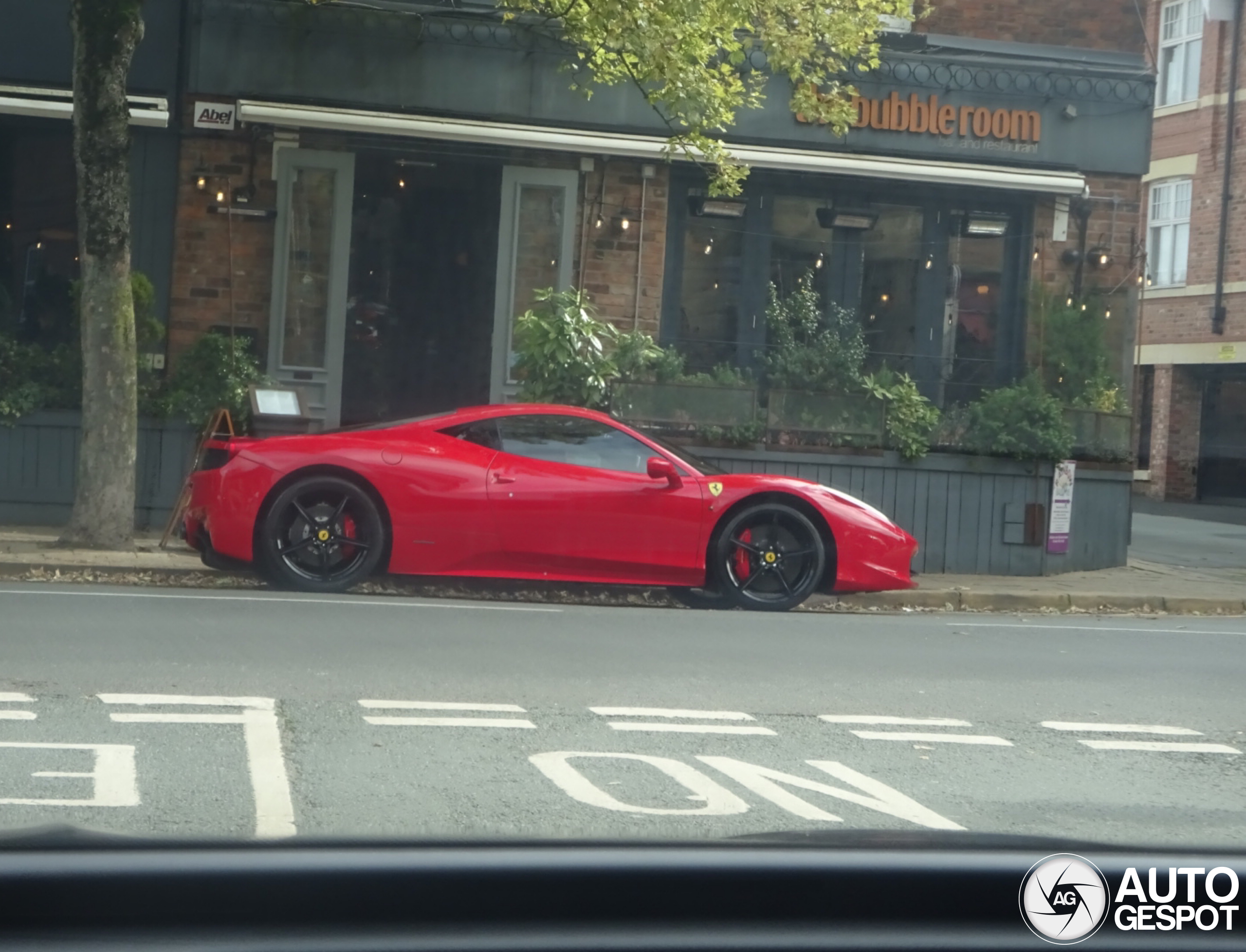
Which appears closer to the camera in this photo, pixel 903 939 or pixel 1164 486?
pixel 903 939

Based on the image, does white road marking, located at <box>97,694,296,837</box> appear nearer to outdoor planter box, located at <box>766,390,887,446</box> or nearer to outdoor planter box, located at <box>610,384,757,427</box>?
outdoor planter box, located at <box>610,384,757,427</box>

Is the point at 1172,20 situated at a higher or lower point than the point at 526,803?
higher

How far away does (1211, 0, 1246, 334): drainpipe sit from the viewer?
92.6ft

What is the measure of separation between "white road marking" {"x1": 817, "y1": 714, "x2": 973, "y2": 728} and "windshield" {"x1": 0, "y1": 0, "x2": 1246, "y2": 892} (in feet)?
0.13

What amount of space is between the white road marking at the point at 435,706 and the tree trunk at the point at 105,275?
240 inches

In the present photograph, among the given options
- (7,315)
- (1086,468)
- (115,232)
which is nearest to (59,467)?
(7,315)

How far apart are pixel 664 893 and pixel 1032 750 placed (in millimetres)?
4510

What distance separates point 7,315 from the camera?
15469 millimetres

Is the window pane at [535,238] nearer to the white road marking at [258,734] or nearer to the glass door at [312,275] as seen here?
the glass door at [312,275]

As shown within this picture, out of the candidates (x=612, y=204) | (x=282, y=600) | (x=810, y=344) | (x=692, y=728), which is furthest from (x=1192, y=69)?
(x=692, y=728)

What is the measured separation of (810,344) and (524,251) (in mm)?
3052

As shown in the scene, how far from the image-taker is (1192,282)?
29359 mm

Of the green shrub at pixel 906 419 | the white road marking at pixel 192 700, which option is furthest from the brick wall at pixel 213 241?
the white road marking at pixel 192 700

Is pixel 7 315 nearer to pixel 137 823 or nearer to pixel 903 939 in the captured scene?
pixel 137 823
